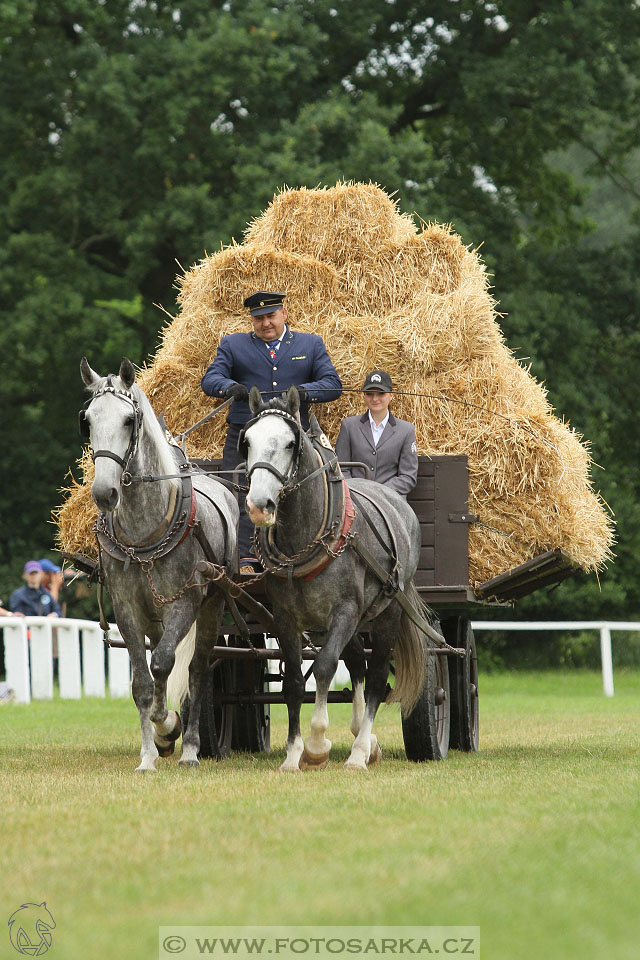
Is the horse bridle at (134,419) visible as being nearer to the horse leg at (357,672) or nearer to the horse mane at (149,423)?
the horse mane at (149,423)

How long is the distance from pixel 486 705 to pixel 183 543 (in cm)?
1007

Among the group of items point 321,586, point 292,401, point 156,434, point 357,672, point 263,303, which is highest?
point 263,303

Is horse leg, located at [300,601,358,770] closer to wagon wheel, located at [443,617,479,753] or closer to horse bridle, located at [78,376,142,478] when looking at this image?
horse bridle, located at [78,376,142,478]

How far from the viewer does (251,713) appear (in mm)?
10492

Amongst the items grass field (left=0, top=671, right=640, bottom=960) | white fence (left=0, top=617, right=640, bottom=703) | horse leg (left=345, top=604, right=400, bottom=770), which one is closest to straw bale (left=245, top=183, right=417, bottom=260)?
horse leg (left=345, top=604, right=400, bottom=770)

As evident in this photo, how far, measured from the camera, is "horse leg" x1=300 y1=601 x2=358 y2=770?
319 inches

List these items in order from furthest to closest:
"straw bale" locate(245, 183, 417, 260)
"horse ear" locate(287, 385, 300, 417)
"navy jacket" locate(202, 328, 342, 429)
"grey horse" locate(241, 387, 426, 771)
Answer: "straw bale" locate(245, 183, 417, 260)
"navy jacket" locate(202, 328, 342, 429)
"horse ear" locate(287, 385, 300, 417)
"grey horse" locate(241, 387, 426, 771)

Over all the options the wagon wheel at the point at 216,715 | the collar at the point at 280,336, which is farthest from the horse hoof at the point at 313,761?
the collar at the point at 280,336

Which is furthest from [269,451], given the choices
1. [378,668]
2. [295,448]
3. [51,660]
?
[51,660]

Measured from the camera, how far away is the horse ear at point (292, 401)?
7.99m

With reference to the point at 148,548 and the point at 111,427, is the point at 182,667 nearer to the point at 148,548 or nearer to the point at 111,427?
the point at 148,548

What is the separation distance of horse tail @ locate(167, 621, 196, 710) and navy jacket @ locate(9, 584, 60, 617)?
978 cm

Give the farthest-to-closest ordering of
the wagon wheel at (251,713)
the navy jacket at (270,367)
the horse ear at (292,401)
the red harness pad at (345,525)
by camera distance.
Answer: the wagon wheel at (251,713) → the navy jacket at (270,367) → the red harness pad at (345,525) → the horse ear at (292,401)

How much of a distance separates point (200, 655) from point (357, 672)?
1.25 metres
